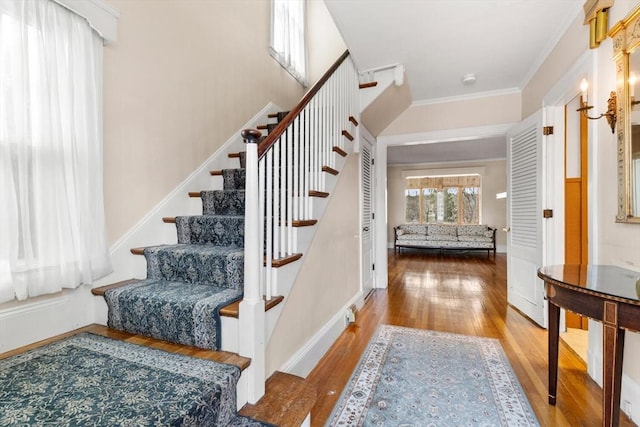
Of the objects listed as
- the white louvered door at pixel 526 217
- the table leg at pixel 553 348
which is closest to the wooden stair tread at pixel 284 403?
the table leg at pixel 553 348

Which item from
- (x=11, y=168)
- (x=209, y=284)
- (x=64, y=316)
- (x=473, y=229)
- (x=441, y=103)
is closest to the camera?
(x=11, y=168)

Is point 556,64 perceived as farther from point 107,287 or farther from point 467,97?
point 107,287

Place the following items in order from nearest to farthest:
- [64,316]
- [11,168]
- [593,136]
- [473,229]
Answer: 1. [11,168]
2. [64,316]
3. [593,136]
4. [473,229]

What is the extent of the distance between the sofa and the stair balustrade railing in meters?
5.80

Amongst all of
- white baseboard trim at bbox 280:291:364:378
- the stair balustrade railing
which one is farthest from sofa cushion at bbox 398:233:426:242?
the stair balustrade railing

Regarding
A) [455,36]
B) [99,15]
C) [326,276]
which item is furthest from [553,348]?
[99,15]

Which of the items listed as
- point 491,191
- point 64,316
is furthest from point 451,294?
point 491,191

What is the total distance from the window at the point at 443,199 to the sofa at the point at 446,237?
66 centimetres

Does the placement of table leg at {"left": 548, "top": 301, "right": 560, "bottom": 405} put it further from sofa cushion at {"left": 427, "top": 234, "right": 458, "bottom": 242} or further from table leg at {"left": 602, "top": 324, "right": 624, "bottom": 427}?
sofa cushion at {"left": 427, "top": 234, "right": 458, "bottom": 242}

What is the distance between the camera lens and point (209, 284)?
169cm

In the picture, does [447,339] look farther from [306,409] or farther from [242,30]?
[242,30]

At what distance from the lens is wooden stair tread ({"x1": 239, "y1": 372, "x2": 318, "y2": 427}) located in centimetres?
118

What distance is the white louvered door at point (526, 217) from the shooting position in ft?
9.07

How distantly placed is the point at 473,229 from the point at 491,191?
1.33m
